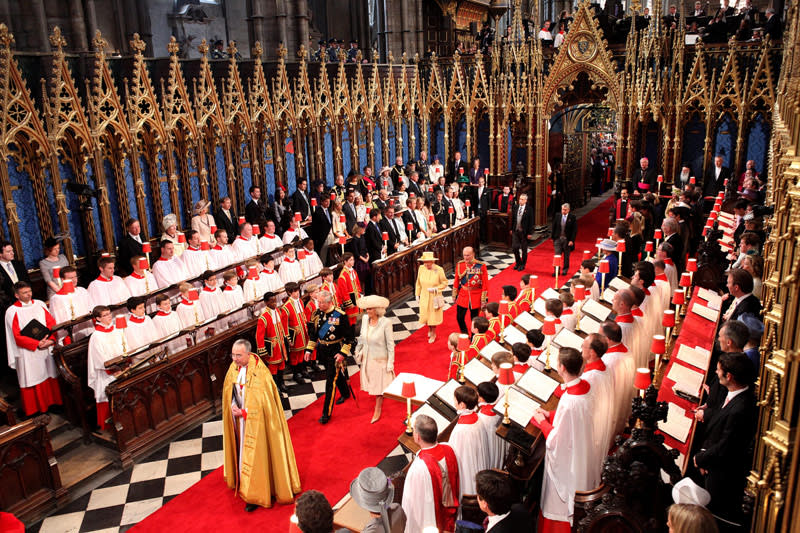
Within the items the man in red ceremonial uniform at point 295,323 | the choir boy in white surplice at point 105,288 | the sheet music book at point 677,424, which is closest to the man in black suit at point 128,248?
the choir boy in white surplice at point 105,288

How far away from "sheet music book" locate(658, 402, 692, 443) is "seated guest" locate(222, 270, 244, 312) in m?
6.47

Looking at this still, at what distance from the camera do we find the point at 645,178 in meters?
17.2

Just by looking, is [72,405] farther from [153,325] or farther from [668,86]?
[668,86]

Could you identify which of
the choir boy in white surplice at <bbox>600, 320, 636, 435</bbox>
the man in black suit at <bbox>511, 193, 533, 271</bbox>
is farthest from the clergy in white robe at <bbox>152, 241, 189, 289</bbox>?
the man in black suit at <bbox>511, 193, 533, 271</bbox>

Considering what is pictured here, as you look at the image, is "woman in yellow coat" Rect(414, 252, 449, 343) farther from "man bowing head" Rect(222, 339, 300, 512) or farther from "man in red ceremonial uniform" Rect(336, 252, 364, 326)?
"man bowing head" Rect(222, 339, 300, 512)

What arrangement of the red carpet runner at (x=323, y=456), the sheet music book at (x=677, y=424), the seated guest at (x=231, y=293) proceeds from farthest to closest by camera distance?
the seated guest at (x=231, y=293) → the red carpet runner at (x=323, y=456) → the sheet music book at (x=677, y=424)

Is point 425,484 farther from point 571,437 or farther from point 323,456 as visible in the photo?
point 323,456

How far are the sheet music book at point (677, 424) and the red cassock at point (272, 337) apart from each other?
214 inches

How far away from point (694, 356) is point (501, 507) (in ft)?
11.9

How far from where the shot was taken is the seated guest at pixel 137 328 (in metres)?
8.58

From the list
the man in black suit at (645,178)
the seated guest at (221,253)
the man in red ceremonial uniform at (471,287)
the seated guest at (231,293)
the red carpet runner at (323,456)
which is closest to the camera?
the red carpet runner at (323,456)

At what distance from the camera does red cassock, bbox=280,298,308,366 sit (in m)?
9.59

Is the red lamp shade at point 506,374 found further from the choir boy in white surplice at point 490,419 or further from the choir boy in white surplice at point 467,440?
the choir boy in white surplice at point 467,440

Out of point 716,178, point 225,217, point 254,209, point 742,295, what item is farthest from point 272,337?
point 716,178
